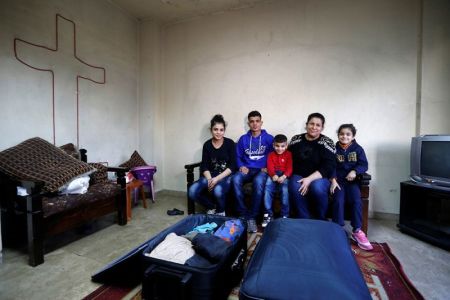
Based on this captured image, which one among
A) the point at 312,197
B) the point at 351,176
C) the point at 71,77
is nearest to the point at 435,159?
the point at 351,176

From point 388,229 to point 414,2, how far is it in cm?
239

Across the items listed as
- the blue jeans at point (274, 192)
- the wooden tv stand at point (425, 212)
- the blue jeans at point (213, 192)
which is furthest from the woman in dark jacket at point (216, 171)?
the wooden tv stand at point (425, 212)

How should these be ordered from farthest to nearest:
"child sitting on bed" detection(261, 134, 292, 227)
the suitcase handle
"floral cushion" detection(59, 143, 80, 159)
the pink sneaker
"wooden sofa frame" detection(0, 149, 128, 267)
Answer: "floral cushion" detection(59, 143, 80, 159) < "child sitting on bed" detection(261, 134, 292, 227) < the pink sneaker < "wooden sofa frame" detection(0, 149, 128, 267) < the suitcase handle

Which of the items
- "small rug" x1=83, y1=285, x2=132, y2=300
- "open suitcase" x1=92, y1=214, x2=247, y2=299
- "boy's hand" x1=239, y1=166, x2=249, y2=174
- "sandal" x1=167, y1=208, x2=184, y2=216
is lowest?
"small rug" x1=83, y1=285, x2=132, y2=300

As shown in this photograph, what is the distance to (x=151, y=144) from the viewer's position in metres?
3.44

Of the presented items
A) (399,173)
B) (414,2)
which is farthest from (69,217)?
(414,2)

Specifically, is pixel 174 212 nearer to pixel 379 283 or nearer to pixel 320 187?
pixel 320 187

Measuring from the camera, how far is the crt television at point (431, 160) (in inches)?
76.2

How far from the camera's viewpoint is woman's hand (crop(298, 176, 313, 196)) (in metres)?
2.11

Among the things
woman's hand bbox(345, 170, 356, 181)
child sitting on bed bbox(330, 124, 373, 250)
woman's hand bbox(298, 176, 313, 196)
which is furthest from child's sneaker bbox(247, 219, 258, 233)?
woman's hand bbox(345, 170, 356, 181)

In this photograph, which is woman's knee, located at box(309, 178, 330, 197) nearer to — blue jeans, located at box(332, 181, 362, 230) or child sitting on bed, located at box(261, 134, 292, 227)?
blue jeans, located at box(332, 181, 362, 230)

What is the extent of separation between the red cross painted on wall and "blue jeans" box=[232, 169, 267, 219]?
1.93 m

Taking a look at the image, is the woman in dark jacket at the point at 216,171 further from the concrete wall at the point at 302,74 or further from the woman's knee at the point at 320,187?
the woman's knee at the point at 320,187

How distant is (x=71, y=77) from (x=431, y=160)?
373cm
